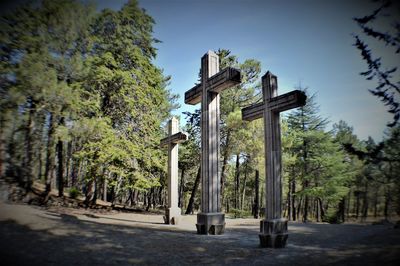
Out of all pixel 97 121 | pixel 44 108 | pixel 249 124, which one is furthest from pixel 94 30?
pixel 249 124

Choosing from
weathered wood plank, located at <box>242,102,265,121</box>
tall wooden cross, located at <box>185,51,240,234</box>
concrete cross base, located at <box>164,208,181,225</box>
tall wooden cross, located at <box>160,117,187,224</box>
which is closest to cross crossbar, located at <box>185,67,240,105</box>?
tall wooden cross, located at <box>185,51,240,234</box>

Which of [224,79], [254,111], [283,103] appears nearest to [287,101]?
[283,103]

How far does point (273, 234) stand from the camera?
6.29 metres

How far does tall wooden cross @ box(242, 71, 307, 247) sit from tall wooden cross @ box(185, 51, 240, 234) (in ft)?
4.91

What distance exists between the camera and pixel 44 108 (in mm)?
10008

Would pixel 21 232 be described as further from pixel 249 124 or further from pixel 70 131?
pixel 249 124

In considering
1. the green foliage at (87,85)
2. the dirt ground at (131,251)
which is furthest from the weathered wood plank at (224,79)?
the green foliage at (87,85)

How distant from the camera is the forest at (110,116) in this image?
7.43 m

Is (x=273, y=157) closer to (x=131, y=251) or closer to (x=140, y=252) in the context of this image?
(x=140, y=252)

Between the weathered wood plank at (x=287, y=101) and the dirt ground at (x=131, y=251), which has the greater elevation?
the weathered wood plank at (x=287, y=101)

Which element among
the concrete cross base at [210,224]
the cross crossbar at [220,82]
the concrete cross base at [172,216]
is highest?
the cross crossbar at [220,82]

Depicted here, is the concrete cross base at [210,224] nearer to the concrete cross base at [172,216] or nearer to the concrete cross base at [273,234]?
the concrete cross base at [273,234]

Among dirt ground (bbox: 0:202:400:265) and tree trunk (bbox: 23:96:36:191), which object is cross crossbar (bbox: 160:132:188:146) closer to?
tree trunk (bbox: 23:96:36:191)

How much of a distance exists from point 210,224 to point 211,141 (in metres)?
2.87
